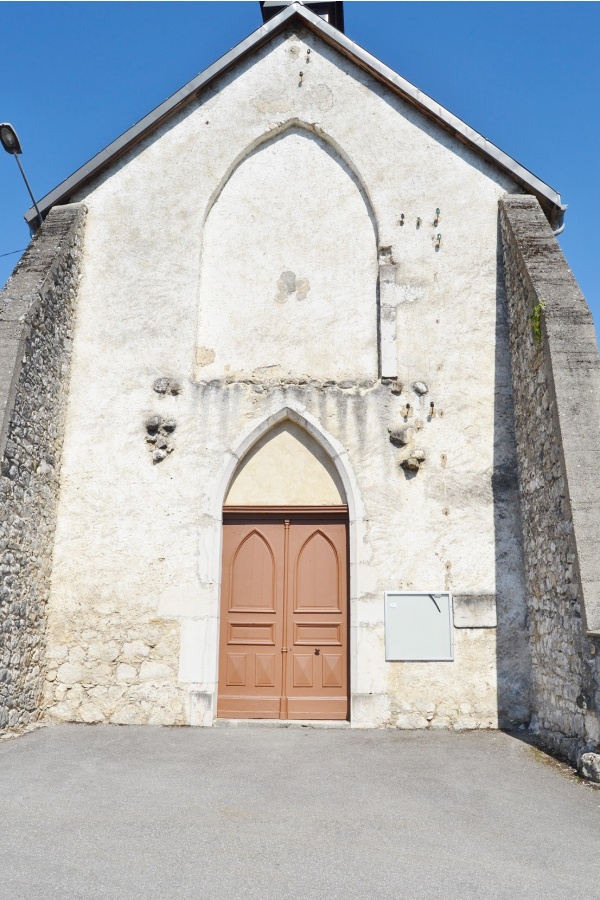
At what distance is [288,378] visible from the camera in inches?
343

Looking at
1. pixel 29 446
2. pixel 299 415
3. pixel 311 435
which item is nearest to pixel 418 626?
pixel 311 435

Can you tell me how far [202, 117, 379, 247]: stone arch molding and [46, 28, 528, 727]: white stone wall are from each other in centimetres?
3

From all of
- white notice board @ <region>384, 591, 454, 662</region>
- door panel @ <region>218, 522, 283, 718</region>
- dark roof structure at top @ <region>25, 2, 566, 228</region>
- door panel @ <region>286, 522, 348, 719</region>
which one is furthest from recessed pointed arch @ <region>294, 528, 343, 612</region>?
dark roof structure at top @ <region>25, 2, 566, 228</region>

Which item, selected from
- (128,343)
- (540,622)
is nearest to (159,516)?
(128,343)

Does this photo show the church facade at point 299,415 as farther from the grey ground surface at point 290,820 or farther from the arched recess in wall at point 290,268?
the grey ground surface at point 290,820

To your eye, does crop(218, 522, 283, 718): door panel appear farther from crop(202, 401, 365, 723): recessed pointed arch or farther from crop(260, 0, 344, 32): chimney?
crop(260, 0, 344, 32): chimney

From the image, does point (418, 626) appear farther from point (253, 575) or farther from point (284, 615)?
point (253, 575)

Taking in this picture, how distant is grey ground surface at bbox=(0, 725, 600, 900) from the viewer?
11.8 feet

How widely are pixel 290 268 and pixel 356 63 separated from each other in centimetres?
302

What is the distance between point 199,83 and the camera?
9469 mm

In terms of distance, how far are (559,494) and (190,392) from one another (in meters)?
4.32

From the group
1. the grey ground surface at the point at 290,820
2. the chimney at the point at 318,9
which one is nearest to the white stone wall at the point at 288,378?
the grey ground surface at the point at 290,820

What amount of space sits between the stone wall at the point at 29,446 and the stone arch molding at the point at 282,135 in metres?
2.11

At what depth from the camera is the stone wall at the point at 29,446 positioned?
7129 millimetres
